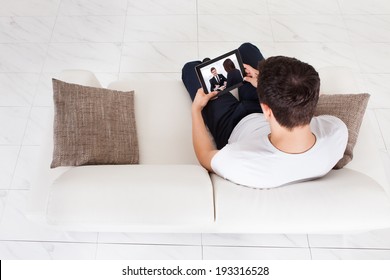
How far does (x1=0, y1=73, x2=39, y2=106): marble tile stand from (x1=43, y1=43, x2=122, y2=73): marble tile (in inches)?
6.0

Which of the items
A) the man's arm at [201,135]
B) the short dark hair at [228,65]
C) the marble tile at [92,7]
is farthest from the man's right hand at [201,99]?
the marble tile at [92,7]

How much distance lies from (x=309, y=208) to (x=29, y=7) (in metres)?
3.01

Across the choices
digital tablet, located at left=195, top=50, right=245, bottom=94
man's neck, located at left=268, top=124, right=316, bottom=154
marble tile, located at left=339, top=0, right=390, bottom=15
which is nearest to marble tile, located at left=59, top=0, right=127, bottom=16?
digital tablet, located at left=195, top=50, right=245, bottom=94

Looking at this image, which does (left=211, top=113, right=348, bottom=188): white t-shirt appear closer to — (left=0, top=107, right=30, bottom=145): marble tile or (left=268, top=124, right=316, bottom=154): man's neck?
(left=268, top=124, right=316, bottom=154): man's neck

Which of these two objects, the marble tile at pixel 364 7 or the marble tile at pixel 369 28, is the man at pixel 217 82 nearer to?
the marble tile at pixel 369 28

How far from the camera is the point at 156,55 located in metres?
3.01

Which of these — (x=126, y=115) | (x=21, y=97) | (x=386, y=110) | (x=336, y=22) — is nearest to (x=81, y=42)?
(x=21, y=97)

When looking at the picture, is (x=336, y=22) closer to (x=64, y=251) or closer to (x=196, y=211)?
(x=196, y=211)

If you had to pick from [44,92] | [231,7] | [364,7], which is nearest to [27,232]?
[44,92]

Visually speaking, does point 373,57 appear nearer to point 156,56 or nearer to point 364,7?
point 364,7

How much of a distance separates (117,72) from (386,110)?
1.99m

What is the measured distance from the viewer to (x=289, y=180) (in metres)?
1.52

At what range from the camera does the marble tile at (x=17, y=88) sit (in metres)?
2.72

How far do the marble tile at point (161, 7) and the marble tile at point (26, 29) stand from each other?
27.2 inches
